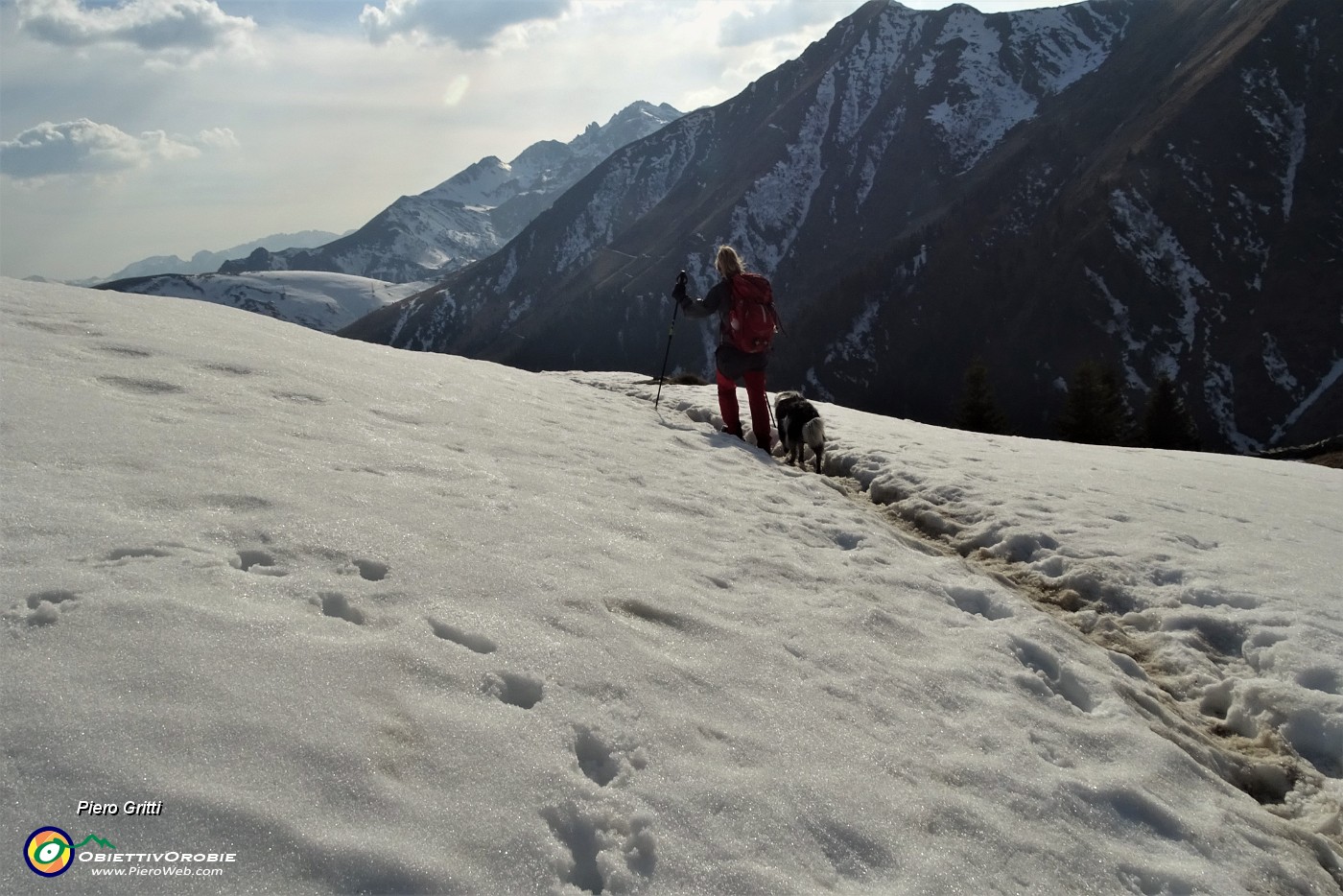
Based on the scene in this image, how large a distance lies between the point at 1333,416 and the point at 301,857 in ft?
463

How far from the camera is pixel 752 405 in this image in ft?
46.7

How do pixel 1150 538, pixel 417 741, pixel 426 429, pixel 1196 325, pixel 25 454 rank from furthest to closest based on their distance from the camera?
pixel 1196 325
pixel 1150 538
pixel 426 429
pixel 25 454
pixel 417 741

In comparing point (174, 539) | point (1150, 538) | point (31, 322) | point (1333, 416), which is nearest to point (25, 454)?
point (174, 539)

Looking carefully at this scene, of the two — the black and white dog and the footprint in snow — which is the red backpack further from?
the footprint in snow

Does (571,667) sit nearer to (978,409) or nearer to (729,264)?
(729,264)

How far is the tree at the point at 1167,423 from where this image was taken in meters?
56.8

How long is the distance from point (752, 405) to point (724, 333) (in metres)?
1.50

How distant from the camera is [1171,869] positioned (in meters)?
4.45

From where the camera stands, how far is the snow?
3.25 metres

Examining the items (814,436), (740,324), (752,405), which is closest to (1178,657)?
(814,436)

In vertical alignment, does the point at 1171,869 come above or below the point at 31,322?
below

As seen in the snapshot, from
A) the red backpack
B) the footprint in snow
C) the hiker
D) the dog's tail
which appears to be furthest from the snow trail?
the red backpack

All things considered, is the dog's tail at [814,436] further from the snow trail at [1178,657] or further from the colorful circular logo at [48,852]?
the colorful circular logo at [48,852]

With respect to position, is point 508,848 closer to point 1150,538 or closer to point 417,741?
point 417,741
